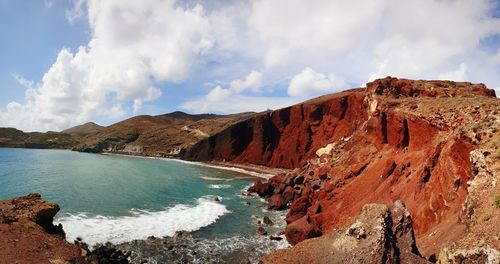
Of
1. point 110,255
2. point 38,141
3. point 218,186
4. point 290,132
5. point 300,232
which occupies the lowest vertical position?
point 110,255

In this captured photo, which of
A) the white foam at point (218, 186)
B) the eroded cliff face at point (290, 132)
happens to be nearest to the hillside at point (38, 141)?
the eroded cliff face at point (290, 132)

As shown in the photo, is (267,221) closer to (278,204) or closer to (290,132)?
(278,204)

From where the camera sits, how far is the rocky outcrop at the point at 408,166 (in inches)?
727

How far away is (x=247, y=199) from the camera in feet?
160

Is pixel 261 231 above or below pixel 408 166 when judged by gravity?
below

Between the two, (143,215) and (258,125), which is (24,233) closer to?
(143,215)

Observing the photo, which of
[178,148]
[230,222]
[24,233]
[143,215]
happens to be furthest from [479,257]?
[178,148]

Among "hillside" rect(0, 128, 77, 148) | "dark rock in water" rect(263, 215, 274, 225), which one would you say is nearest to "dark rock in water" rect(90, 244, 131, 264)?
"dark rock in water" rect(263, 215, 274, 225)

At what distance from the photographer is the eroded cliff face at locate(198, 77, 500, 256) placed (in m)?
18.6

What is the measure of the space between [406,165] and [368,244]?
19.3 meters

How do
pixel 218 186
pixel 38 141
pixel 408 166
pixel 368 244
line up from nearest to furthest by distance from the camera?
pixel 368 244 < pixel 408 166 < pixel 218 186 < pixel 38 141

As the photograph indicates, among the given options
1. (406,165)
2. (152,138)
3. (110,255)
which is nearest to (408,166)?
(406,165)

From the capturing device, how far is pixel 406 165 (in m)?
28.5

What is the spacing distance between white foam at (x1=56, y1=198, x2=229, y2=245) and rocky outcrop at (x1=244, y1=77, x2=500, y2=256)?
837 centimetres
